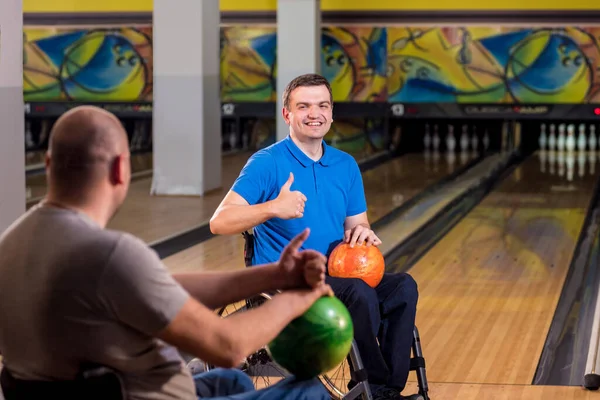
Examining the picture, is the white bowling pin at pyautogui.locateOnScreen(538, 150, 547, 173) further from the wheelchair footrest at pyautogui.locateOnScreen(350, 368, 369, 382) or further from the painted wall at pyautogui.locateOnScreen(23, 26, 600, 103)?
the wheelchair footrest at pyautogui.locateOnScreen(350, 368, 369, 382)

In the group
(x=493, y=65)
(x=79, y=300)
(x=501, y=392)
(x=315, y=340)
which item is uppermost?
(x=493, y=65)

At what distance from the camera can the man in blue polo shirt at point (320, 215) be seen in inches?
113

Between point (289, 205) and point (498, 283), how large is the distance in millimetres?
2639

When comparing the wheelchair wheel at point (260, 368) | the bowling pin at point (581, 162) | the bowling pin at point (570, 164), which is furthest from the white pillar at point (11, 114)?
the bowling pin at point (581, 162)

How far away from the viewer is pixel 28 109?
39.9 ft

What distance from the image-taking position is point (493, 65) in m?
11.2

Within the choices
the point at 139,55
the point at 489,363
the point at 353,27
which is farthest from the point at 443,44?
the point at 489,363

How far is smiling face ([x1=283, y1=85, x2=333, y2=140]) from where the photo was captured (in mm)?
3100

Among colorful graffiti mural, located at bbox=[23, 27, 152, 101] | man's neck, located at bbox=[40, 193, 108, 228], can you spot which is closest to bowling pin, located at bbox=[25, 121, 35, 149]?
colorful graffiti mural, located at bbox=[23, 27, 152, 101]

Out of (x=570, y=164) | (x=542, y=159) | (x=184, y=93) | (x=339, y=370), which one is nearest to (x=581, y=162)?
(x=570, y=164)

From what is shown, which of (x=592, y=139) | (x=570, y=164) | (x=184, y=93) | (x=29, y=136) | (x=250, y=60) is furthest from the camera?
(x=29, y=136)

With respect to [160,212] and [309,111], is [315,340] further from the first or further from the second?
[160,212]

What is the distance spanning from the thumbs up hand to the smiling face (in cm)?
31

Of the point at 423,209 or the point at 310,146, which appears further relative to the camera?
the point at 423,209
